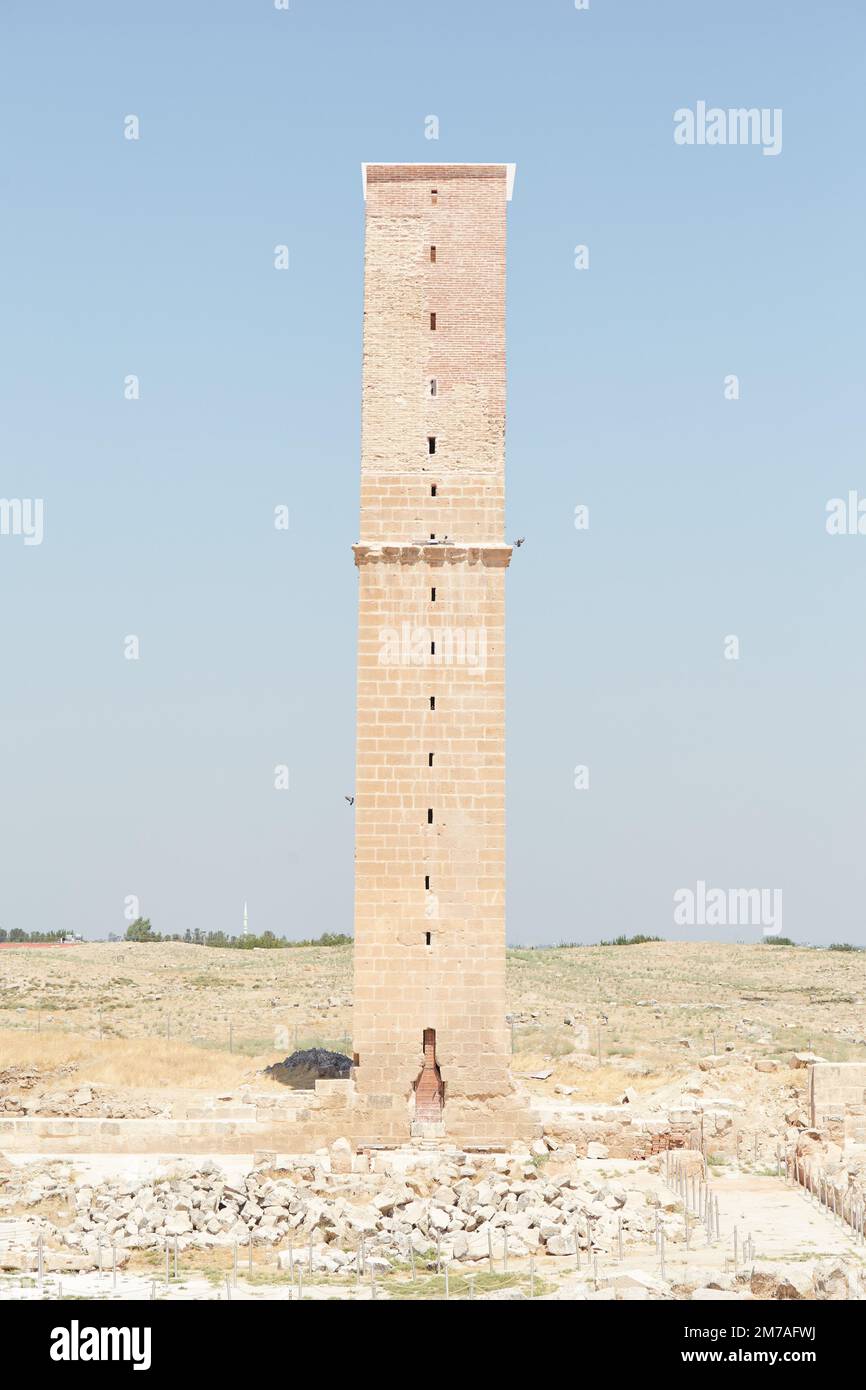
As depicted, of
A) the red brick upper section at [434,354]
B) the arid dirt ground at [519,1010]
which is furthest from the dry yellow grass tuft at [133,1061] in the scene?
the red brick upper section at [434,354]

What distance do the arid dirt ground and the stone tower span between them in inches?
252

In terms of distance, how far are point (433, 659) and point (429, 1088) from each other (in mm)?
7022

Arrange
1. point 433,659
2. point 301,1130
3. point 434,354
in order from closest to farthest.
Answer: point 301,1130, point 433,659, point 434,354

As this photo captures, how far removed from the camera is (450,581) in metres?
26.9

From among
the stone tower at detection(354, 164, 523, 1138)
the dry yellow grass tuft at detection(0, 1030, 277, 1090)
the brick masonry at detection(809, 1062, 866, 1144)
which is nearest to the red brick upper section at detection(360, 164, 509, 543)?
the stone tower at detection(354, 164, 523, 1138)

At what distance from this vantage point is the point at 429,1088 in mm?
25953

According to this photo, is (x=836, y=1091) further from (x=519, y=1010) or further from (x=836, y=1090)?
(x=519, y=1010)

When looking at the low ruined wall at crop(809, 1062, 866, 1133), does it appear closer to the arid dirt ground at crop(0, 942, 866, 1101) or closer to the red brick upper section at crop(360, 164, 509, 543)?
the arid dirt ground at crop(0, 942, 866, 1101)

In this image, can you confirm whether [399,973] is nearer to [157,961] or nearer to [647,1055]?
[647,1055]

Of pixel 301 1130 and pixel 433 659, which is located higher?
pixel 433 659

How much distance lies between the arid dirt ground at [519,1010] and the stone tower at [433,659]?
21.0ft

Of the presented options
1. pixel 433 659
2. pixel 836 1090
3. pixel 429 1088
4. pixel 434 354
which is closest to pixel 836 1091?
pixel 836 1090
